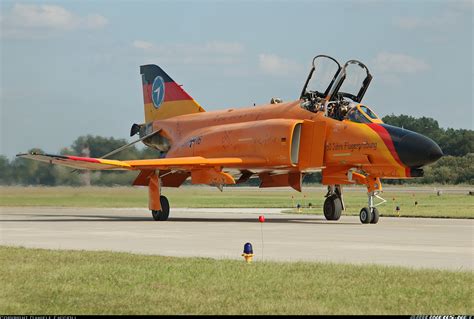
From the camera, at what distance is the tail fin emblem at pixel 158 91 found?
98.9ft

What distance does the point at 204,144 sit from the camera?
25953mm

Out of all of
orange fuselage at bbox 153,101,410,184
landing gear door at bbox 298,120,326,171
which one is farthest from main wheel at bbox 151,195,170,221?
landing gear door at bbox 298,120,326,171

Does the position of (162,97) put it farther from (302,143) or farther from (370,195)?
(370,195)

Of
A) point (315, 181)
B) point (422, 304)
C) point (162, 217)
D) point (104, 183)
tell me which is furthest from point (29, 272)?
point (315, 181)

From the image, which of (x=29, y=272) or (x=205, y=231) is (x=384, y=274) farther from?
(x=205, y=231)

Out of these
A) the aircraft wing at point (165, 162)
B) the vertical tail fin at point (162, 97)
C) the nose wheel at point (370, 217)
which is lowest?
the nose wheel at point (370, 217)

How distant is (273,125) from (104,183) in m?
14.3

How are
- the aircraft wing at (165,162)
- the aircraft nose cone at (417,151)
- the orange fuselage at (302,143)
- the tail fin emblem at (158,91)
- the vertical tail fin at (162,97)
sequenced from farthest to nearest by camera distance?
the tail fin emblem at (158,91) < the vertical tail fin at (162,97) < the aircraft wing at (165,162) < the orange fuselage at (302,143) < the aircraft nose cone at (417,151)

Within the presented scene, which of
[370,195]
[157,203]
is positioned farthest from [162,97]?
[370,195]

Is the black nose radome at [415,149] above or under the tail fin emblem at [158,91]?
under

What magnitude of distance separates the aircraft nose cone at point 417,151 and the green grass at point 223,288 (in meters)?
10.0

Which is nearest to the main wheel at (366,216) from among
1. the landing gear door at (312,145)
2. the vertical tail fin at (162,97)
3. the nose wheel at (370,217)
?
the nose wheel at (370,217)

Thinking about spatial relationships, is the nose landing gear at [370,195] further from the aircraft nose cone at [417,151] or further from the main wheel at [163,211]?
the main wheel at [163,211]

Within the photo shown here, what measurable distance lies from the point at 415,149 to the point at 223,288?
12229mm
